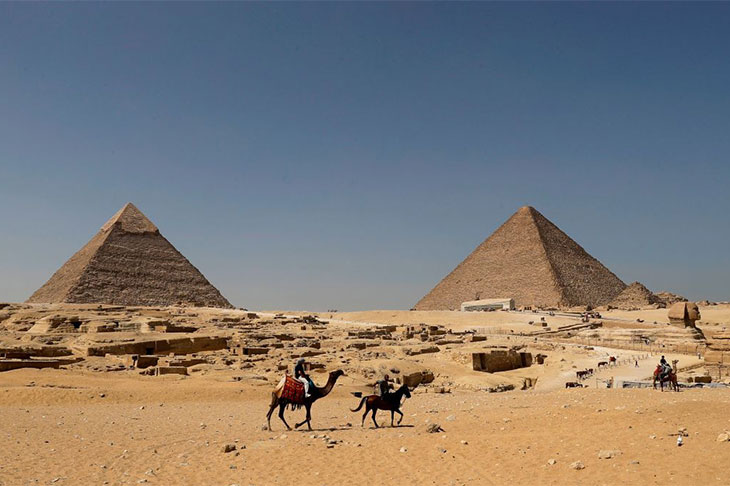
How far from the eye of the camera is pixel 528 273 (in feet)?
284

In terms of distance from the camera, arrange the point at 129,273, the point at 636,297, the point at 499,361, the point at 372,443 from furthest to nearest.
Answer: the point at 129,273 < the point at 636,297 < the point at 499,361 < the point at 372,443

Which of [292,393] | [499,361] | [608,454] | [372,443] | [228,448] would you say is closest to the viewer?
[608,454]

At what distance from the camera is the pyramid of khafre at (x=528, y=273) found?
81750mm

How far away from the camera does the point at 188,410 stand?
10.5m

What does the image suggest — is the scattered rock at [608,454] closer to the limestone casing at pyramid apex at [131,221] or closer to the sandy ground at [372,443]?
the sandy ground at [372,443]

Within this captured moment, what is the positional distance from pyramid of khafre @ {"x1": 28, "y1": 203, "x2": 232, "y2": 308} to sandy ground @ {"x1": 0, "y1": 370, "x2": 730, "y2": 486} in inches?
2543

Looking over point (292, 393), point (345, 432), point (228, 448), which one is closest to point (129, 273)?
point (292, 393)

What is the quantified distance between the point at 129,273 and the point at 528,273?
190ft

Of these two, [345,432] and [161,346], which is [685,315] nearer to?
[345,432]

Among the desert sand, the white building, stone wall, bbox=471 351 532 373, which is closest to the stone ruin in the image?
stone wall, bbox=471 351 532 373

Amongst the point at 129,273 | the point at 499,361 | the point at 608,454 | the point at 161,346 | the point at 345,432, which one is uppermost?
the point at 129,273

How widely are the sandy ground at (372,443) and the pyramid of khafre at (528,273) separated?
69616 millimetres

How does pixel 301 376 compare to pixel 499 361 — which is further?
pixel 499 361

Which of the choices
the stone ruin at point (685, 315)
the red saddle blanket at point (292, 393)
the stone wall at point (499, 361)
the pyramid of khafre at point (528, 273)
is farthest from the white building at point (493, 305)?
the red saddle blanket at point (292, 393)
